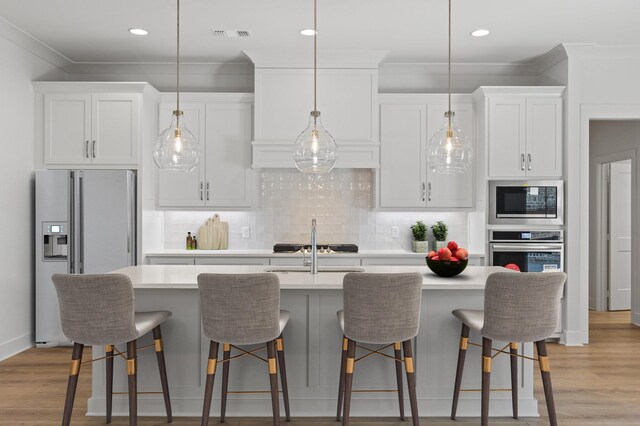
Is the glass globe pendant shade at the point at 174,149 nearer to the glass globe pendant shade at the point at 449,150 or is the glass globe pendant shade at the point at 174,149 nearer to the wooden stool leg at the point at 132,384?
the wooden stool leg at the point at 132,384

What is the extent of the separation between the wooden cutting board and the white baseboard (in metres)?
1.77

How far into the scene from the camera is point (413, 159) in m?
5.39

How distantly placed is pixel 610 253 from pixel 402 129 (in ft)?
11.3

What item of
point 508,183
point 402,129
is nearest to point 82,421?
point 402,129

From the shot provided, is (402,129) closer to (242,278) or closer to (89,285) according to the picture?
(242,278)

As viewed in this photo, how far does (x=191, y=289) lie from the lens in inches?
130

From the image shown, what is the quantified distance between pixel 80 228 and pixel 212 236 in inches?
50.1

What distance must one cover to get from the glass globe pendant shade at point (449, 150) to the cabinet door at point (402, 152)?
179cm

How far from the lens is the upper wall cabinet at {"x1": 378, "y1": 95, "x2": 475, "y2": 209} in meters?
5.38

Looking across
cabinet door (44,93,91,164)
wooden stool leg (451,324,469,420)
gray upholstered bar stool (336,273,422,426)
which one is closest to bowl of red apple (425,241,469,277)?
wooden stool leg (451,324,469,420)

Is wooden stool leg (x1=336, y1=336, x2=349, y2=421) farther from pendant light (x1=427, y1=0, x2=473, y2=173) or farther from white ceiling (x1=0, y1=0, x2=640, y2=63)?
white ceiling (x1=0, y1=0, x2=640, y2=63)

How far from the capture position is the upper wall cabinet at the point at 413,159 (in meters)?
5.38

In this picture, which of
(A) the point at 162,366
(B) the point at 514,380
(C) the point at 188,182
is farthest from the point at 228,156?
(B) the point at 514,380

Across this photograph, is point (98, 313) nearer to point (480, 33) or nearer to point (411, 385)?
point (411, 385)
